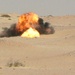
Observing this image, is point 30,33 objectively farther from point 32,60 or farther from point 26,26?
point 32,60

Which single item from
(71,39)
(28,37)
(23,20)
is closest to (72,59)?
(71,39)

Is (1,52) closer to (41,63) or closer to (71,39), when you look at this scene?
(41,63)

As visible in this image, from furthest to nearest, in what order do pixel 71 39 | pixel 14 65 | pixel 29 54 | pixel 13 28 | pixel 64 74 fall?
pixel 13 28 → pixel 71 39 → pixel 29 54 → pixel 14 65 → pixel 64 74

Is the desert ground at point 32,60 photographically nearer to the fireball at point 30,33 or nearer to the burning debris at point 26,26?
the fireball at point 30,33

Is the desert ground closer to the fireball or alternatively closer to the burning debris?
the fireball

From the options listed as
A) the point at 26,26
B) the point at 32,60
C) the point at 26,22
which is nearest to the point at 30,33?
the point at 26,26

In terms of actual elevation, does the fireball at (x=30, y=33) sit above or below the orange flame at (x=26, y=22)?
below

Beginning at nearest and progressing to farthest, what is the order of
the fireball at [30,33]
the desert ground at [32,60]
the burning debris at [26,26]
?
the desert ground at [32,60]
the fireball at [30,33]
the burning debris at [26,26]

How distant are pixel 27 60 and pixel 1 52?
16.5 ft

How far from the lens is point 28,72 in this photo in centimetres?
1934

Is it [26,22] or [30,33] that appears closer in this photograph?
[30,33]

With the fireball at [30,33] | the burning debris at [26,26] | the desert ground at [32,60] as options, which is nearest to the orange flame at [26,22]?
the burning debris at [26,26]

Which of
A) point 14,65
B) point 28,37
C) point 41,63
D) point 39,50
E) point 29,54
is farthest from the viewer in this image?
point 28,37

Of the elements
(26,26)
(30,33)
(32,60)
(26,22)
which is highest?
(32,60)
